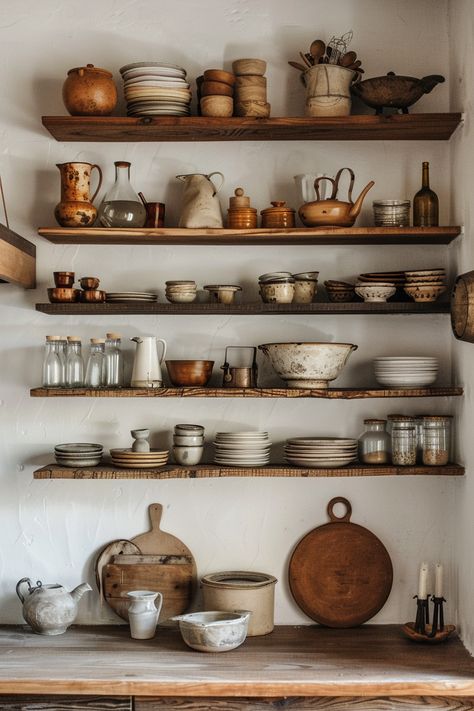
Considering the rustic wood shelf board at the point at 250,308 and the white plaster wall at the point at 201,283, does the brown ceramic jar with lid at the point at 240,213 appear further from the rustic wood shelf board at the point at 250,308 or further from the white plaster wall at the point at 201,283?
the rustic wood shelf board at the point at 250,308

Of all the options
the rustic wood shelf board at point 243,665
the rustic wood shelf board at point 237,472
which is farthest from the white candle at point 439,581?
the rustic wood shelf board at point 237,472

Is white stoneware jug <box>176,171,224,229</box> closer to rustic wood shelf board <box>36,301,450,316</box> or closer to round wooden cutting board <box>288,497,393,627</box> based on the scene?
rustic wood shelf board <box>36,301,450,316</box>

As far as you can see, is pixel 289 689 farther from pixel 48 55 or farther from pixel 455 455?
pixel 48 55

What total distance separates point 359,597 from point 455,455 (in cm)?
66

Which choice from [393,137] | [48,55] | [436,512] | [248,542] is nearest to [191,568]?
[248,542]

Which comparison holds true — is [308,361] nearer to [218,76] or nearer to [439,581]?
[439,581]

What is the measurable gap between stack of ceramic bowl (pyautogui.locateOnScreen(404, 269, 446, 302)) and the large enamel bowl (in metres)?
0.30

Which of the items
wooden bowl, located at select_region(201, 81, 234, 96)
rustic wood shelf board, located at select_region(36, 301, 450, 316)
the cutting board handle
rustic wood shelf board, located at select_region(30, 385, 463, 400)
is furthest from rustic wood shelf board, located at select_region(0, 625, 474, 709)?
wooden bowl, located at select_region(201, 81, 234, 96)

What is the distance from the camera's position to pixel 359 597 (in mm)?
3465

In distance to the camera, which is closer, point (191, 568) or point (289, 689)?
point (289, 689)

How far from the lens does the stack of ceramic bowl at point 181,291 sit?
3330mm

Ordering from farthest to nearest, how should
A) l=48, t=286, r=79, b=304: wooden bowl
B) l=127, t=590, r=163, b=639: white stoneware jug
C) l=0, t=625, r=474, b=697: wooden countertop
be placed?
l=48, t=286, r=79, b=304: wooden bowl
l=127, t=590, r=163, b=639: white stoneware jug
l=0, t=625, r=474, b=697: wooden countertop

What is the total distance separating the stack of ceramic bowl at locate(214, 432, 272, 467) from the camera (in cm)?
333

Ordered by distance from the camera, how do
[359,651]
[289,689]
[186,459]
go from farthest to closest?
[186,459]
[359,651]
[289,689]
